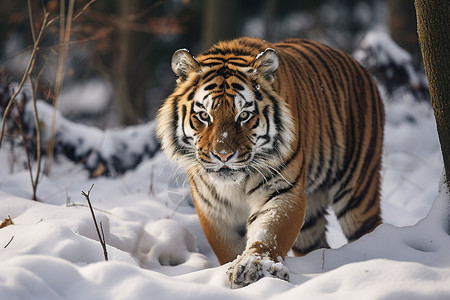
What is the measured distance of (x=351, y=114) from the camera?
3.96 metres

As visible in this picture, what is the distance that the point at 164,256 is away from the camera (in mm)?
3498

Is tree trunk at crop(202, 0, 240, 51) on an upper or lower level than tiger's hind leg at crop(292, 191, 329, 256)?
upper

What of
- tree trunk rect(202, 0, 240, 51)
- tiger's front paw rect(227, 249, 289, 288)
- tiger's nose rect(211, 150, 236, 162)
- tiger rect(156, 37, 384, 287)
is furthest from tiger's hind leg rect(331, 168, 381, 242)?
tree trunk rect(202, 0, 240, 51)

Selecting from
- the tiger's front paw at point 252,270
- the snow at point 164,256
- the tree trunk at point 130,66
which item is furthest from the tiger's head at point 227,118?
the tree trunk at point 130,66

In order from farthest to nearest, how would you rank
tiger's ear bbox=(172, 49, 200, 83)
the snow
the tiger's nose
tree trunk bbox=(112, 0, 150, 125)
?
tree trunk bbox=(112, 0, 150, 125)
tiger's ear bbox=(172, 49, 200, 83)
the tiger's nose
the snow

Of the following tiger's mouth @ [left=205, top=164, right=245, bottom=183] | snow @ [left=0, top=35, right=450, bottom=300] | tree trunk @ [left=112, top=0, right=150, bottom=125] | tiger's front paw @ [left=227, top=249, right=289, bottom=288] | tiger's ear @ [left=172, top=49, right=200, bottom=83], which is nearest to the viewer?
snow @ [left=0, top=35, right=450, bottom=300]

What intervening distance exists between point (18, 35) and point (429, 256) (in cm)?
1258

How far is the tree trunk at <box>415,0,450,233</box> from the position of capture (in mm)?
2713

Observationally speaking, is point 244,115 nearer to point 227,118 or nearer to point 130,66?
point 227,118

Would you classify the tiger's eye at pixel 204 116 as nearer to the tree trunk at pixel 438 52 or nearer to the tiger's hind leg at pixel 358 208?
the tree trunk at pixel 438 52

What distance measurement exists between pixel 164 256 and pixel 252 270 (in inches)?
44.4

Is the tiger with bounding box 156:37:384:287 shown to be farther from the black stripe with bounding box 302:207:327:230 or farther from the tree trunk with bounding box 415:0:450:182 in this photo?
the tree trunk with bounding box 415:0:450:182

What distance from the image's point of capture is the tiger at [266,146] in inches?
116

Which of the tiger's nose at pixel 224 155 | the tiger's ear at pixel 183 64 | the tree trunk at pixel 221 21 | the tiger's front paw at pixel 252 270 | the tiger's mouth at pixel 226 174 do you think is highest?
the tree trunk at pixel 221 21
